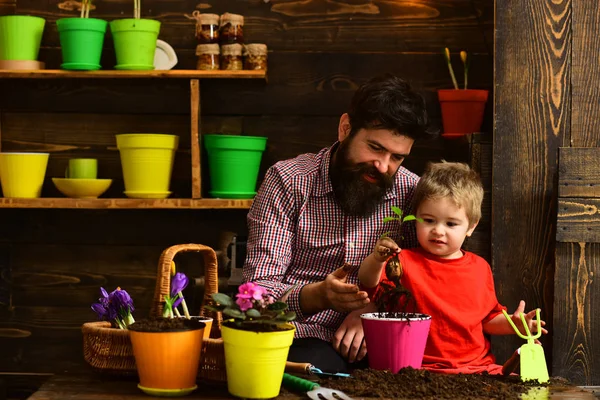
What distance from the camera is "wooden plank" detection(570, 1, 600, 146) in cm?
242

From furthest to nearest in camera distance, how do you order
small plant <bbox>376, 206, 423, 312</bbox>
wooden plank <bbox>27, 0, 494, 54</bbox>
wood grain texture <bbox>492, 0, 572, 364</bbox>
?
wooden plank <bbox>27, 0, 494, 54</bbox> → wood grain texture <bbox>492, 0, 572, 364</bbox> → small plant <bbox>376, 206, 423, 312</bbox>

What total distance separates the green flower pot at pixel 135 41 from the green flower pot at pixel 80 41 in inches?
2.7

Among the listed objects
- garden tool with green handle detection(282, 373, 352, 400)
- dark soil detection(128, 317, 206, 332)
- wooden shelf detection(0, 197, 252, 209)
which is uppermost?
wooden shelf detection(0, 197, 252, 209)

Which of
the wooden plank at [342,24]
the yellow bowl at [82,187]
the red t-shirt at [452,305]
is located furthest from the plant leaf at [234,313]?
the wooden plank at [342,24]

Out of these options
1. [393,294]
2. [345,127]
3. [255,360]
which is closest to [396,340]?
[393,294]

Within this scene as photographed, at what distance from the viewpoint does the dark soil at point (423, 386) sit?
1517 mm

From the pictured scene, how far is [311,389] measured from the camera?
1.53m

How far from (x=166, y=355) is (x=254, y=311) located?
0.18 meters

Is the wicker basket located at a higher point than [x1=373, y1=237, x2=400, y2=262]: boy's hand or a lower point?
lower

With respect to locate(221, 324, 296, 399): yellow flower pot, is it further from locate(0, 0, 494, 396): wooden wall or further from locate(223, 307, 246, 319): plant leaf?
locate(0, 0, 494, 396): wooden wall

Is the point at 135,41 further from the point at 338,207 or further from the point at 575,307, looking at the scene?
the point at 575,307

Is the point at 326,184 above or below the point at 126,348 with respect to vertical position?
above

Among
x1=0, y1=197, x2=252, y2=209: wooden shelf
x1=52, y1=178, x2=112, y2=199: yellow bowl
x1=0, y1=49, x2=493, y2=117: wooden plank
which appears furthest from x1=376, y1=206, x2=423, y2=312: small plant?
x1=52, y1=178, x2=112, y2=199: yellow bowl

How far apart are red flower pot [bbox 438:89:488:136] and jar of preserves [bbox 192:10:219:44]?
0.83 meters
